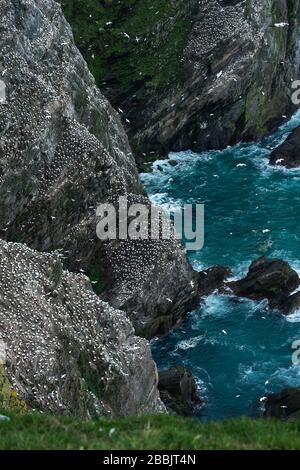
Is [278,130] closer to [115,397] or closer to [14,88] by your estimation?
[14,88]

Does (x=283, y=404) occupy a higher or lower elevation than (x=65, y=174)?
lower

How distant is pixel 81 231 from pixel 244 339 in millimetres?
14827

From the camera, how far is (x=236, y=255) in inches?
2537

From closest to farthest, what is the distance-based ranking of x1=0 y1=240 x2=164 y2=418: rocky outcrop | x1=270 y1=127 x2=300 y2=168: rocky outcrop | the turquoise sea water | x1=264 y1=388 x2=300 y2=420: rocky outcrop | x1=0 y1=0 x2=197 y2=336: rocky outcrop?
x1=0 y1=240 x2=164 y2=418: rocky outcrop → x1=264 y1=388 x2=300 y2=420: rocky outcrop → x1=0 y1=0 x2=197 y2=336: rocky outcrop → the turquoise sea water → x1=270 y1=127 x2=300 y2=168: rocky outcrop

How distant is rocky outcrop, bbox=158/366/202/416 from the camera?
1865 inches

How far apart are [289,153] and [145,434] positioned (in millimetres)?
66176

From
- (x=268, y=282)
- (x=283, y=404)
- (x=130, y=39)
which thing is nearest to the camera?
(x=283, y=404)

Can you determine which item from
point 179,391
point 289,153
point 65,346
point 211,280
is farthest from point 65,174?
point 289,153

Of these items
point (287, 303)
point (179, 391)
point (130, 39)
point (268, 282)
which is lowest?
point (179, 391)

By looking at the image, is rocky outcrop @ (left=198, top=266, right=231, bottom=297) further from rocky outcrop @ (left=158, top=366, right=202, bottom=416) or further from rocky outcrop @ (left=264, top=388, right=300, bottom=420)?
rocky outcrop @ (left=264, top=388, right=300, bottom=420)

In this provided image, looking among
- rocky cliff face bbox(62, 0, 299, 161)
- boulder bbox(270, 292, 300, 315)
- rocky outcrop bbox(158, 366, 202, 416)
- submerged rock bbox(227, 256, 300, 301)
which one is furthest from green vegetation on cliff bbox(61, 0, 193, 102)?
rocky outcrop bbox(158, 366, 202, 416)

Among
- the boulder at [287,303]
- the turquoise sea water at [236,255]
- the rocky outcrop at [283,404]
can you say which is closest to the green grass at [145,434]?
the rocky outcrop at [283,404]

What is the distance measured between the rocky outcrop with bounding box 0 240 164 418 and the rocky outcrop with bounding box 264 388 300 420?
8.83 metres

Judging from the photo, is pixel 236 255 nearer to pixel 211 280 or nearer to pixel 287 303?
pixel 211 280
